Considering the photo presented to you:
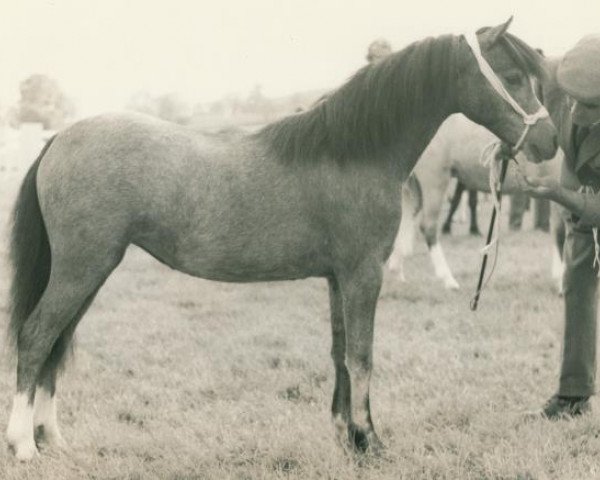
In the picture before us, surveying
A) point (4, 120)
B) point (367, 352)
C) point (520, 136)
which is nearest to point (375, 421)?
point (367, 352)

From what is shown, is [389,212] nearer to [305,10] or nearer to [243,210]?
[243,210]

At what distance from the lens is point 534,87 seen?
3607mm

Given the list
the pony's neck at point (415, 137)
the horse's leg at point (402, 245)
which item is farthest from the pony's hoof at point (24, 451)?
the horse's leg at point (402, 245)

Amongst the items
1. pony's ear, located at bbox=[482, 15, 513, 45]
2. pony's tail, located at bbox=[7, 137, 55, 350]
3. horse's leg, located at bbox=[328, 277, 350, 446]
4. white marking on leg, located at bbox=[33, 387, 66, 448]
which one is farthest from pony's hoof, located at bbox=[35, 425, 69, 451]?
pony's ear, located at bbox=[482, 15, 513, 45]

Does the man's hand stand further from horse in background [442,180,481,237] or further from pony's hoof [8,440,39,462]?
horse in background [442,180,481,237]

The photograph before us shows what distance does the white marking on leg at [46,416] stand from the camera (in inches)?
156

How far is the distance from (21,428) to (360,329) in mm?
1735

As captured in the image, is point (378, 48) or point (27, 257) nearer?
point (27, 257)

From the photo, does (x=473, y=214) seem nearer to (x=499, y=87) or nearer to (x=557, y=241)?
(x=557, y=241)

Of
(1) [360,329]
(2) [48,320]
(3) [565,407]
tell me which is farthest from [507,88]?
(2) [48,320]

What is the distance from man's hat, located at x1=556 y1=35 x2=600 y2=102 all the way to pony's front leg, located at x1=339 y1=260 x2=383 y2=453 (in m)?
1.25

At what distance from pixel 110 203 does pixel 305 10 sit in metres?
5.15

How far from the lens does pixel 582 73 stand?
3611 millimetres

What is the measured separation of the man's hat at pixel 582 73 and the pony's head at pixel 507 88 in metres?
0.18
